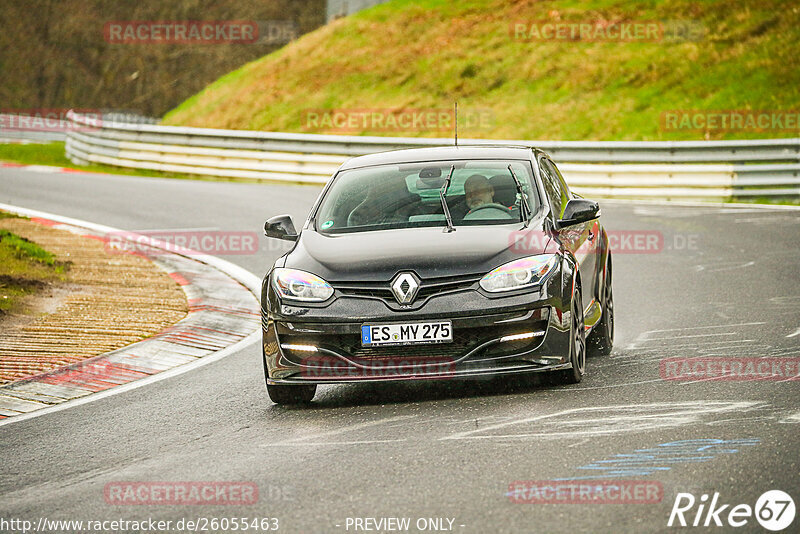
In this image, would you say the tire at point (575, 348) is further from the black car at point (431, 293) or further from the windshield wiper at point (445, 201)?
the windshield wiper at point (445, 201)

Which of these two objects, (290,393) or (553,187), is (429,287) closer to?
(290,393)

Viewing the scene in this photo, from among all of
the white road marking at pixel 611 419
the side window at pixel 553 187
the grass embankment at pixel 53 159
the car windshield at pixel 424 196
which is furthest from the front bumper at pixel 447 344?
the grass embankment at pixel 53 159

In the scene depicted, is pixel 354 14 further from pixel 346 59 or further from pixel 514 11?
pixel 514 11

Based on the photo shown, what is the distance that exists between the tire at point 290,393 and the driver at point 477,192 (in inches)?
66.0

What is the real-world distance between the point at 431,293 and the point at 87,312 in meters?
5.08

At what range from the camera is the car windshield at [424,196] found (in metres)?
8.45

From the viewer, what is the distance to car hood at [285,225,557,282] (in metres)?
7.56

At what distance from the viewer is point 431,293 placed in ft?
24.5

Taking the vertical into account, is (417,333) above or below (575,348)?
above

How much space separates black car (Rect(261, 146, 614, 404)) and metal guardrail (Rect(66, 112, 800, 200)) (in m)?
10.8

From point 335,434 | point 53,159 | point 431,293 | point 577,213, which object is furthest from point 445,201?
point 53,159

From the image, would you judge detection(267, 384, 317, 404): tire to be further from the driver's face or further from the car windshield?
the driver's face

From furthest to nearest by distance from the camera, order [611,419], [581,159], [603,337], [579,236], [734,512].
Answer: [581,159], [603,337], [579,236], [611,419], [734,512]

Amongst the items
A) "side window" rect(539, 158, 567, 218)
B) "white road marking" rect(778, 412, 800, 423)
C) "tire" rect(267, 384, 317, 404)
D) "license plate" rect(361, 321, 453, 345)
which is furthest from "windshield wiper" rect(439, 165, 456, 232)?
"white road marking" rect(778, 412, 800, 423)
